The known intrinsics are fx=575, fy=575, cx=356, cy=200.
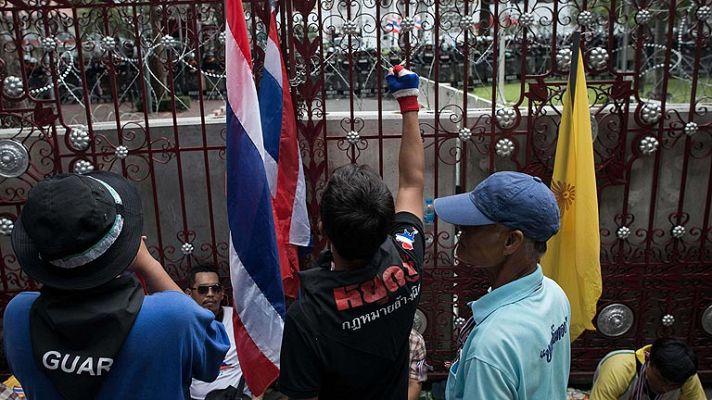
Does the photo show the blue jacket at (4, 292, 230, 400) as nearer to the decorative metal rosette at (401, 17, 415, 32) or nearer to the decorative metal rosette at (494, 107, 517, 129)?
the decorative metal rosette at (401, 17, 415, 32)

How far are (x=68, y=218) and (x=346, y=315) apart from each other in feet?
2.38

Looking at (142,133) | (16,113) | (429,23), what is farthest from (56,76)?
(429,23)

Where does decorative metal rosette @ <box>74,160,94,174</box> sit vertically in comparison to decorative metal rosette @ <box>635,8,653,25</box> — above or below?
below

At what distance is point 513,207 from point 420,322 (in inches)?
86.8

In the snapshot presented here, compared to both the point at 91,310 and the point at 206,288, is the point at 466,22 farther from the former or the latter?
the point at 91,310

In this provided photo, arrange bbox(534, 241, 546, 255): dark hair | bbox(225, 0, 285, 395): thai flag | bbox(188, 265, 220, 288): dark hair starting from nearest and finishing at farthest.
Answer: bbox(534, 241, 546, 255): dark hair, bbox(225, 0, 285, 395): thai flag, bbox(188, 265, 220, 288): dark hair

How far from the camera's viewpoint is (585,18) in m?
3.16

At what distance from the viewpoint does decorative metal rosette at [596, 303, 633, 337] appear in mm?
3609

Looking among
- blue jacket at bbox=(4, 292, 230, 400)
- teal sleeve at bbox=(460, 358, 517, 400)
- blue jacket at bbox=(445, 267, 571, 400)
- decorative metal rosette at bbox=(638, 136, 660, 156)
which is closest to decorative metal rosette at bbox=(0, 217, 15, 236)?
blue jacket at bbox=(4, 292, 230, 400)

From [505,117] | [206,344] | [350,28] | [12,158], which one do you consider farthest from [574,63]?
[12,158]

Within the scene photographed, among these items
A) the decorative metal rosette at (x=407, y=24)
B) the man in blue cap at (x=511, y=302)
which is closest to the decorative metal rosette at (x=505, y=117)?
the decorative metal rosette at (x=407, y=24)

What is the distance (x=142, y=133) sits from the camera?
11.5ft

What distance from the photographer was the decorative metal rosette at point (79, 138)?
3.22 m

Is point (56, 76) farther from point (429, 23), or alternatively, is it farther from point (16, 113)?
point (429, 23)
